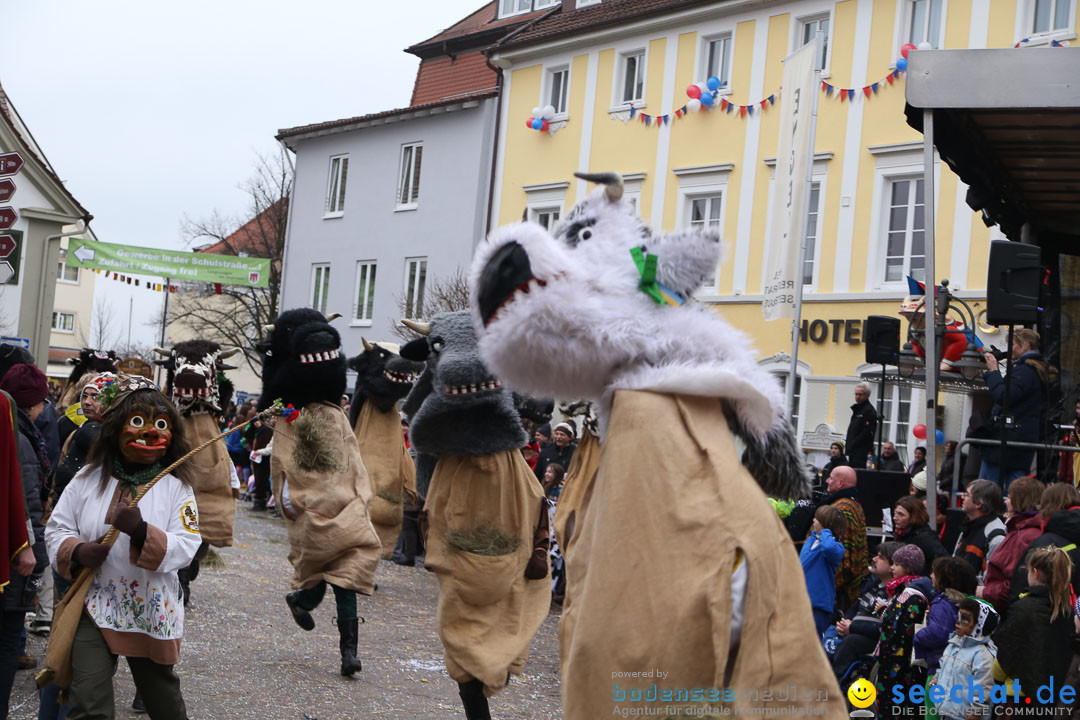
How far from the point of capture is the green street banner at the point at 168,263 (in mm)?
28328

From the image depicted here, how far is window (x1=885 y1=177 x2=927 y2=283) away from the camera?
61.7ft

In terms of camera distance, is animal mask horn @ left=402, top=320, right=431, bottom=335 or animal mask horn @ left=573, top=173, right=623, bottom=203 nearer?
animal mask horn @ left=573, top=173, right=623, bottom=203

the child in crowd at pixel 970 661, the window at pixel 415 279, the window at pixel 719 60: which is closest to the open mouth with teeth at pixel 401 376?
the child in crowd at pixel 970 661

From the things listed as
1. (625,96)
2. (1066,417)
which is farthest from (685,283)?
(625,96)

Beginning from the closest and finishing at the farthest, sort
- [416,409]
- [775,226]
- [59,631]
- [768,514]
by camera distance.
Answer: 1. [768,514]
2. [59,631]
3. [416,409]
4. [775,226]

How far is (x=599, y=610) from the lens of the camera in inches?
108

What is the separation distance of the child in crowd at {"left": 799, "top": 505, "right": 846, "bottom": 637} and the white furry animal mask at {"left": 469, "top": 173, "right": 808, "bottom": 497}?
4.44 metres

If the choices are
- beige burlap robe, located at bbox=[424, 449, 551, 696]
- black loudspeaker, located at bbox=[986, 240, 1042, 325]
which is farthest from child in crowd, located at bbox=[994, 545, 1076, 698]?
beige burlap robe, located at bbox=[424, 449, 551, 696]

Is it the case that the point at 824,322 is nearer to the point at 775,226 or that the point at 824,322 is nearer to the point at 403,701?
the point at 775,226

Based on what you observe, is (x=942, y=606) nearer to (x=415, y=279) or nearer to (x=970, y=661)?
(x=970, y=661)

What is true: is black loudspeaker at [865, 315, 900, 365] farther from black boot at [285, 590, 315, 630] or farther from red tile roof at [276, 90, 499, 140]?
red tile roof at [276, 90, 499, 140]

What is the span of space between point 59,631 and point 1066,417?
Answer: 7094 mm

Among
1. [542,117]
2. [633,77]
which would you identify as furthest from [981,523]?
[542,117]

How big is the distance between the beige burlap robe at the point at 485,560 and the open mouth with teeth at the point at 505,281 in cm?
300
